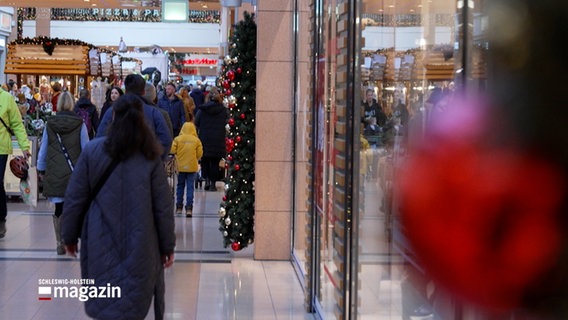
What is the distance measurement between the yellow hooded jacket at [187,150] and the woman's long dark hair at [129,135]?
7.50m

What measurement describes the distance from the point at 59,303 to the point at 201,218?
5538mm

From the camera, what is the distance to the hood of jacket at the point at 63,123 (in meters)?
8.87

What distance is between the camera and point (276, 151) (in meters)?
9.26

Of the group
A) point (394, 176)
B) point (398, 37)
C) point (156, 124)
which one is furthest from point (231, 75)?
point (394, 176)

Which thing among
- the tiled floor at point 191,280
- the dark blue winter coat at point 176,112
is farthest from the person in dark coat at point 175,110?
the tiled floor at point 191,280

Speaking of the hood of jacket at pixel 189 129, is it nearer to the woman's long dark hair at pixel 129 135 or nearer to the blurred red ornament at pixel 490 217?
the woman's long dark hair at pixel 129 135

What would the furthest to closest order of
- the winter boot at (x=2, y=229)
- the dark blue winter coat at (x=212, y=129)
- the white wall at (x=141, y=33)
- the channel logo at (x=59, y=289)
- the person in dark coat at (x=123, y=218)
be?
the white wall at (x=141, y=33) → the dark blue winter coat at (x=212, y=129) → the winter boot at (x=2, y=229) → the channel logo at (x=59, y=289) → the person in dark coat at (x=123, y=218)

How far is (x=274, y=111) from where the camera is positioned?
30.3 feet

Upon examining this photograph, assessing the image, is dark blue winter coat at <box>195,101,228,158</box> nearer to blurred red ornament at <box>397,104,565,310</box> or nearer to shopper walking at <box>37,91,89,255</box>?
shopper walking at <box>37,91,89,255</box>

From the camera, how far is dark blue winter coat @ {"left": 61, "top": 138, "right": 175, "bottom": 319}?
183 inches

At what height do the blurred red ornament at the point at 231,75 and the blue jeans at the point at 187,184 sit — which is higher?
the blurred red ornament at the point at 231,75

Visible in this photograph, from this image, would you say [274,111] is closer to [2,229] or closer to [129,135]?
[2,229]

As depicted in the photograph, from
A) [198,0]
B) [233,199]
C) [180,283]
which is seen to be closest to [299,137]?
[233,199]

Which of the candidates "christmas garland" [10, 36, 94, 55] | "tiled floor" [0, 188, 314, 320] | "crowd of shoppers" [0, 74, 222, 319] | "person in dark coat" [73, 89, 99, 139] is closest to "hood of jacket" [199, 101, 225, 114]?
"person in dark coat" [73, 89, 99, 139]
